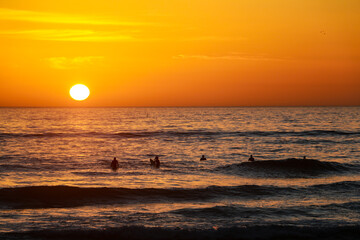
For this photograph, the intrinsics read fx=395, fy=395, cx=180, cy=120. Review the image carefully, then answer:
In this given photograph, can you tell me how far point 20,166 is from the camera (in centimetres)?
3131

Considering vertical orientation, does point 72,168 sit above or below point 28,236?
above

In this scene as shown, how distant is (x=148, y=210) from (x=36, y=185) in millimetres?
9140

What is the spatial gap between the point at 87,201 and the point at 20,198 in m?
3.56

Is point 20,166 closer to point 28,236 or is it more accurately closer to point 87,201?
point 87,201

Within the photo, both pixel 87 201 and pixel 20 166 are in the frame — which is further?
pixel 20 166

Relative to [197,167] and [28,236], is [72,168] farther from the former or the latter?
[28,236]

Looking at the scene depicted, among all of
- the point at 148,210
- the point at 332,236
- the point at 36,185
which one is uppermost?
the point at 36,185

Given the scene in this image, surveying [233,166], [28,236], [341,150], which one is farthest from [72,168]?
[341,150]

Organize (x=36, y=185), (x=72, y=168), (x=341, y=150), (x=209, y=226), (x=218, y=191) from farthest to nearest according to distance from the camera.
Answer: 1. (x=341, y=150)
2. (x=72, y=168)
3. (x=36, y=185)
4. (x=218, y=191)
5. (x=209, y=226)

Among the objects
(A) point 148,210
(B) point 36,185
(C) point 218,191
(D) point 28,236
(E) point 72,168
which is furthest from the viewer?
(E) point 72,168

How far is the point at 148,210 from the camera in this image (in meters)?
18.0

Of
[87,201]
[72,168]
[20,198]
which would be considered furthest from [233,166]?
[20,198]

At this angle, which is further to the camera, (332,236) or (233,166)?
(233,166)

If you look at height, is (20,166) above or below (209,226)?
above
